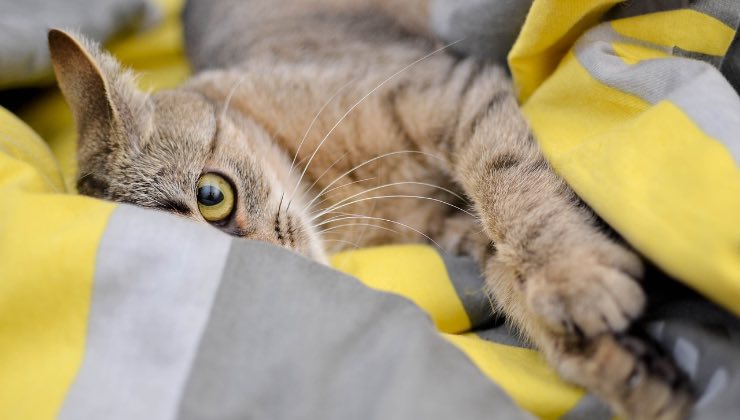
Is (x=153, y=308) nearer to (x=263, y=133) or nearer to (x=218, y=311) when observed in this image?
(x=218, y=311)

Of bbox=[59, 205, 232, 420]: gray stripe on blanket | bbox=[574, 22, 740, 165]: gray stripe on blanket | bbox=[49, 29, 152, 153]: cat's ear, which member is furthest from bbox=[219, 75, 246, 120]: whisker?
bbox=[574, 22, 740, 165]: gray stripe on blanket

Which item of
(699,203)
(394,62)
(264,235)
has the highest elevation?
(394,62)

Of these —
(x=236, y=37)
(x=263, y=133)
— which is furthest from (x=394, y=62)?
(x=236, y=37)

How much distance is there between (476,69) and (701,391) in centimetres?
83

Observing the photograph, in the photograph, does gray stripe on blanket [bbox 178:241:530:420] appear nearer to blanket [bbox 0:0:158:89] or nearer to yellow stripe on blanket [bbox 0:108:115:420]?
yellow stripe on blanket [bbox 0:108:115:420]

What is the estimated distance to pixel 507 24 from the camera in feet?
4.06

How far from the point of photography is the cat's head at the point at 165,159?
104 centimetres

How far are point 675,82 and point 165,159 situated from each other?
2.68 feet

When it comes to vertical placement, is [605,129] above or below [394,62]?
below

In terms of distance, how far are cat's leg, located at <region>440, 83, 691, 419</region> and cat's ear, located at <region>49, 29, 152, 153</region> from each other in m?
0.63

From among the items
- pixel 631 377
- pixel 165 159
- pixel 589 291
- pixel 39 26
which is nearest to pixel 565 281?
pixel 589 291

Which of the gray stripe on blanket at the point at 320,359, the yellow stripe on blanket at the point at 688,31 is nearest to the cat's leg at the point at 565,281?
the gray stripe on blanket at the point at 320,359

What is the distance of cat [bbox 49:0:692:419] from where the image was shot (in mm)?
770

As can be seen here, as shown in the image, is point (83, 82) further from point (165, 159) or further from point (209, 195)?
point (209, 195)
